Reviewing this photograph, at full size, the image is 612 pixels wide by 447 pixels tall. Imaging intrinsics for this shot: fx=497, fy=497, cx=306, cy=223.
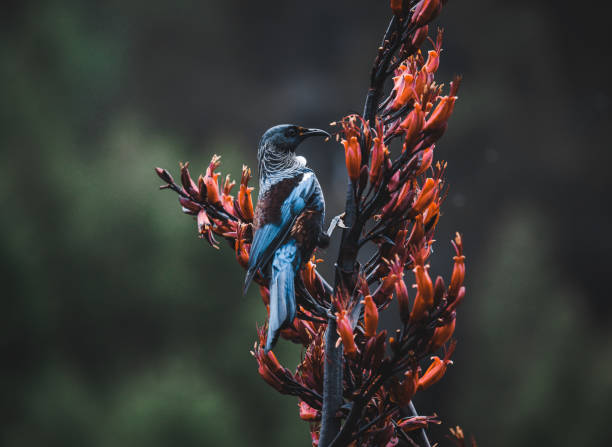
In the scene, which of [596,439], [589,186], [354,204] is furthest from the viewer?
[589,186]

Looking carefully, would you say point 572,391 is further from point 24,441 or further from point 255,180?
point 24,441

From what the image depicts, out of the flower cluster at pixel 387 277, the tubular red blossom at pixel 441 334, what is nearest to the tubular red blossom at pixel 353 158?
the flower cluster at pixel 387 277

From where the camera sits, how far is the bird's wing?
705mm

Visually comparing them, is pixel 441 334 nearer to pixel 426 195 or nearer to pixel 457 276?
pixel 457 276

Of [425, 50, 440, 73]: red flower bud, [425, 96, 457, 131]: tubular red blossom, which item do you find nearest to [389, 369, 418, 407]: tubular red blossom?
[425, 96, 457, 131]: tubular red blossom

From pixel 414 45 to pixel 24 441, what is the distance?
231 centimetres

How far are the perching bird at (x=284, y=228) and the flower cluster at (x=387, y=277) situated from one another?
3 centimetres

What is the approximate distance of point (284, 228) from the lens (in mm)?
726

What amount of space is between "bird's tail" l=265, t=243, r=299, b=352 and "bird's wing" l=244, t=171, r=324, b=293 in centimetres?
2

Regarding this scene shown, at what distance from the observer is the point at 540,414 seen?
2328mm

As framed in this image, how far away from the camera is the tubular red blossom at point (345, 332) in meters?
0.61

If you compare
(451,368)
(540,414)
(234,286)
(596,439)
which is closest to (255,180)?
(234,286)

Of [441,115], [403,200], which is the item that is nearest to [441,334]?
[403,200]

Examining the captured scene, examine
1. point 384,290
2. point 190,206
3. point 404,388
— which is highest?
point 190,206
